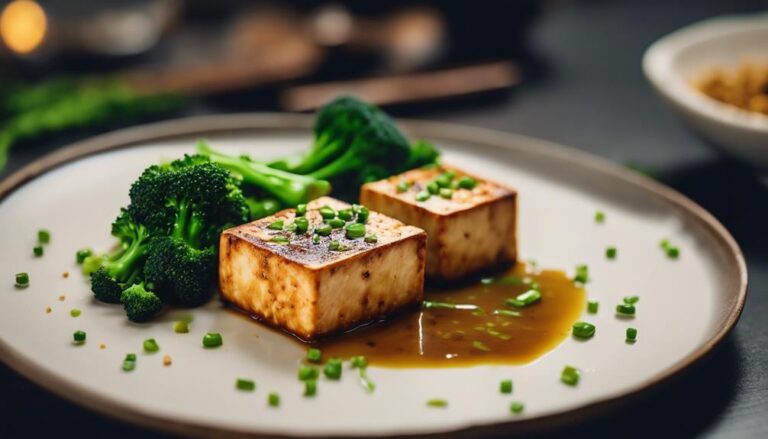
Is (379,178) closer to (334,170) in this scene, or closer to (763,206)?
(334,170)

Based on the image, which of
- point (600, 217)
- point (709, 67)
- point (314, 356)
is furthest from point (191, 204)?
point (709, 67)

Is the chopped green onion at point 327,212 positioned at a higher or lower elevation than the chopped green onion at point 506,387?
higher

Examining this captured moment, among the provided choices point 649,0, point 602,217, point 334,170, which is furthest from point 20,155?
point 649,0

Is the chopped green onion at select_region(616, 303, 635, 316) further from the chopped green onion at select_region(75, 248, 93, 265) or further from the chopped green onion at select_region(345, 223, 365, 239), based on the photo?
the chopped green onion at select_region(75, 248, 93, 265)

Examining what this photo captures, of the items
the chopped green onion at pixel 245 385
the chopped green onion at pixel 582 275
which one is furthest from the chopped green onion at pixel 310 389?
the chopped green onion at pixel 582 275

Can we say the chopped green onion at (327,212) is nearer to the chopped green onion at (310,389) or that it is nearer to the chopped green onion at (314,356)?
the chopped green onion at (314,356)

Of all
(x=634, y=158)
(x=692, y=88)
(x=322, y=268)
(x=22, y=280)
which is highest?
(x=692, y=88)

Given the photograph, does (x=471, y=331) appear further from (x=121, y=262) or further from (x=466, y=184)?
(x=121, y=262)

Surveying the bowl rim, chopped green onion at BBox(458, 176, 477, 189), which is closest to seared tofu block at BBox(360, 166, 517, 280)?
chopped green onion at BBox(458, 176, 477, 189)
